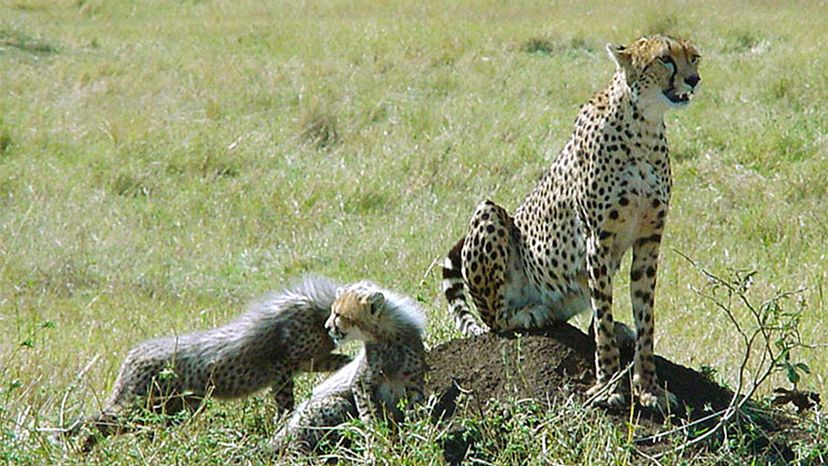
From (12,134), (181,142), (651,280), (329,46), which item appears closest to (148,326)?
(651,280)

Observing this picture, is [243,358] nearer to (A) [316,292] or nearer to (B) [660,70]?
(A) [316,292]

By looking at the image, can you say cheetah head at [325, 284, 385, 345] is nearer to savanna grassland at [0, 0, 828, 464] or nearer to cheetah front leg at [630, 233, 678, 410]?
savanna grassland at [0, 0, 828, 464]

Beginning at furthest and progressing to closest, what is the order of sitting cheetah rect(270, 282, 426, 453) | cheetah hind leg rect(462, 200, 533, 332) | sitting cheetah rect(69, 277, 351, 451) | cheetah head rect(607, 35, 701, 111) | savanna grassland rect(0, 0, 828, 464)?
savanna grassland rect(0, 0, 828, 464)
cheetah hind leg rect(462, 200, 533, 332)
sitting cheetah rect(69, 277, 351, 451)
sitting cheetah rect(270, 282, 426, 453)
cheetah head rect(607, 35, 701, 111)

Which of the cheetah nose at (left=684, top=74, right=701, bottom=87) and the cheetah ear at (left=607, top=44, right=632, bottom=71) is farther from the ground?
the cheetah ear at (left=607, top=44, right=632, bottom=71)

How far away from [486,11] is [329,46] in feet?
11.2

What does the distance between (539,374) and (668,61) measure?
1061 mm

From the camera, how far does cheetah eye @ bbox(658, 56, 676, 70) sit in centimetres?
402

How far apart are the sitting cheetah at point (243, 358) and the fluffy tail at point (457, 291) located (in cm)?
72

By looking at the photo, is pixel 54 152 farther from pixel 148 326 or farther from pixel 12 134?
pixel 148 326

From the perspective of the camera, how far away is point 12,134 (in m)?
10.4

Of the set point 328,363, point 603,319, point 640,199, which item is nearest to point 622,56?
point 640,199

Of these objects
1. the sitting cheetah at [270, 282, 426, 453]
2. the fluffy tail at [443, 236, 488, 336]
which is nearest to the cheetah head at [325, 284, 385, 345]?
the sitting cheetah at [270, 282, 426, 453]

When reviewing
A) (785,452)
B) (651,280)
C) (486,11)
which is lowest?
(486,11)

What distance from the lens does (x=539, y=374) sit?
4348 millimetres
